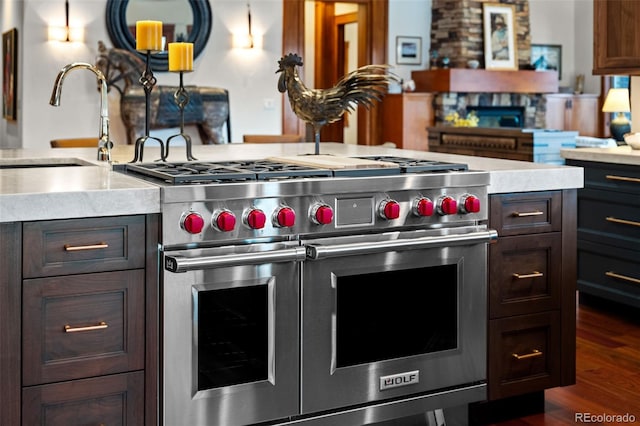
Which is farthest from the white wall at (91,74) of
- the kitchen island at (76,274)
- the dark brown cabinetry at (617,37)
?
the kitchen island at (76,274)

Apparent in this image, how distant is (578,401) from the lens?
339 centimetres

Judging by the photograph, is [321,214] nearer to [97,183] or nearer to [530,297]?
[97,183]

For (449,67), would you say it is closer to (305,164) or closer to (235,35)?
(235,35)

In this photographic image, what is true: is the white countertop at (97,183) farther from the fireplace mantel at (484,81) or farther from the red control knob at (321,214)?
the fireplace mantel at (484,81)

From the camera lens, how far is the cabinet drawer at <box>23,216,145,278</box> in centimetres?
222

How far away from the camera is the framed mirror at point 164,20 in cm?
886

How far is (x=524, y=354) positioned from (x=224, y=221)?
53.1 inches

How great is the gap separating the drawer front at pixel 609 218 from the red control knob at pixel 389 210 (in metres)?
2.24

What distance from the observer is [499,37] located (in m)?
11.9

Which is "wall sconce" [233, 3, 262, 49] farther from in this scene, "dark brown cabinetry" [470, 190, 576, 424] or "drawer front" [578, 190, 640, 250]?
"dark brown cabinetry" [470, 190, 576, 424]

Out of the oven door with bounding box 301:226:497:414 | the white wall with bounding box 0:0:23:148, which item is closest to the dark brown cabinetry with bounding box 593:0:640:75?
the oven door with bounding box 301:226:497:414

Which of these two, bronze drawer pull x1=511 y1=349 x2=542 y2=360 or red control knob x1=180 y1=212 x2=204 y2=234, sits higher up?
red control knob x1=180 y1=212 x2=204 y2=234

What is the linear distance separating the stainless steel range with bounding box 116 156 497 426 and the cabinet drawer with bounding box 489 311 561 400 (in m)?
0.09

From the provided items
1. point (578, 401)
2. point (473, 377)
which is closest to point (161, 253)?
point (473, 377)
